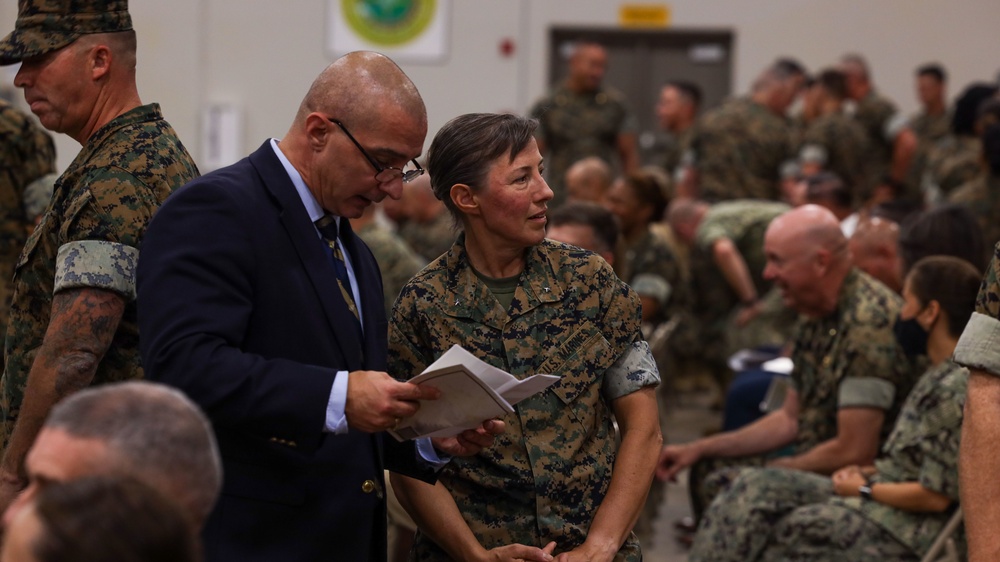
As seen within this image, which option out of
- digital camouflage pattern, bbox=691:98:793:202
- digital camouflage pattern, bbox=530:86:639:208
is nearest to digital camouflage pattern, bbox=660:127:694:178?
digital camouflage pattern, bbox=691:98:793:202

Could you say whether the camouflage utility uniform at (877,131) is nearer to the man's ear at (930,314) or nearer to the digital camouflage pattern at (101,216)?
the man's ear at (930,314)

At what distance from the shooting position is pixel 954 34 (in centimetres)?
1180

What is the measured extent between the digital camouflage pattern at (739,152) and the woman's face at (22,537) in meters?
8.20

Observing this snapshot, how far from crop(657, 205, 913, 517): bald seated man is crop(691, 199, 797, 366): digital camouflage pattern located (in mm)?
2669

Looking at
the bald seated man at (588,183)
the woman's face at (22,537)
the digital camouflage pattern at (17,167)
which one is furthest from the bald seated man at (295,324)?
the bald seated man at (588,183)

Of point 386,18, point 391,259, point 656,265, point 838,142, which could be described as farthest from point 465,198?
point 386,18

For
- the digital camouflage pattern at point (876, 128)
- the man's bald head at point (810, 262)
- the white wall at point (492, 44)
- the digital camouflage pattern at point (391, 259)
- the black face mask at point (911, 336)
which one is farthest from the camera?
the white wall at point (492, 44)

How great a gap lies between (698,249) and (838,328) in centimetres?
372

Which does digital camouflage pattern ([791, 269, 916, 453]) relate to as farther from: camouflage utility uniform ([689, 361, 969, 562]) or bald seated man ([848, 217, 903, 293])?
bald seated man ([848, 217, 903, 293])

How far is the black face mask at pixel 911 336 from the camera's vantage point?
12.9ft

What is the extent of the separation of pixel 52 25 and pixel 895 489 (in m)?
2.68

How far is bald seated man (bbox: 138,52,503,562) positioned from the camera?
7.13ft

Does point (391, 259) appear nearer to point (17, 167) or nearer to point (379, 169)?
point (17, 167)

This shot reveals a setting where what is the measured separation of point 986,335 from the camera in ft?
8.22
